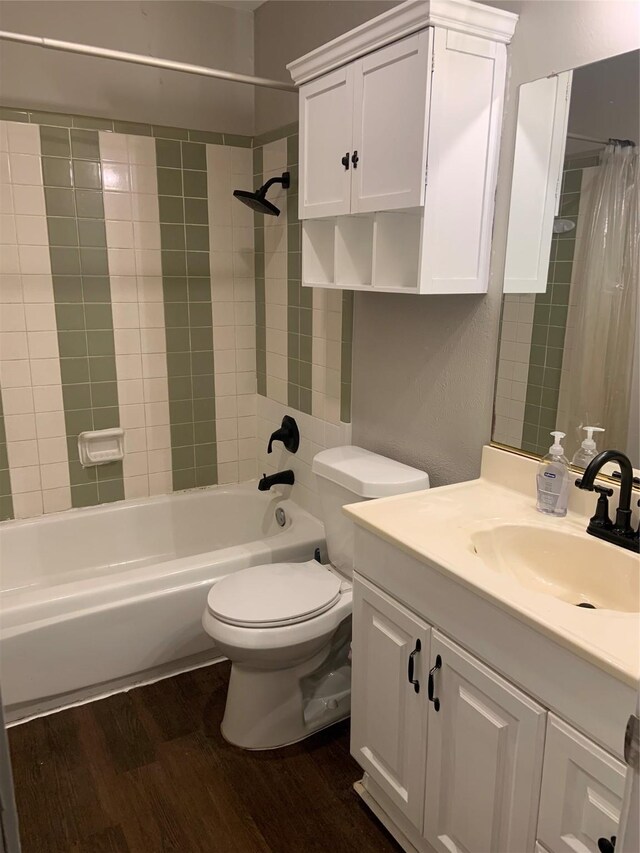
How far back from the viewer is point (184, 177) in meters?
2.81

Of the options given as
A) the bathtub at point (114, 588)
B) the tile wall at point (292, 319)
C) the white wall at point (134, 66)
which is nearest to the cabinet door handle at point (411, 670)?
the bathtub at point (114, 588)

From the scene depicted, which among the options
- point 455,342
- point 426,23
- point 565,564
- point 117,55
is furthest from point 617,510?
point 117,55

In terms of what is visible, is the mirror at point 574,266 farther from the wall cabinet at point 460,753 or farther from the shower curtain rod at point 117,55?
the shower curtain rod at point 117,55

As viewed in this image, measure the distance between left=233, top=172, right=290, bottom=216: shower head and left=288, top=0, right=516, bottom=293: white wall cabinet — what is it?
62 centimetres

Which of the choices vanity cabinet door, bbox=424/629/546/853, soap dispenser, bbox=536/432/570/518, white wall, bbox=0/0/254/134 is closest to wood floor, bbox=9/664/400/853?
vanity cabinet door, bbox=424/629/546/853

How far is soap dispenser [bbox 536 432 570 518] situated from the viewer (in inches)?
62.9

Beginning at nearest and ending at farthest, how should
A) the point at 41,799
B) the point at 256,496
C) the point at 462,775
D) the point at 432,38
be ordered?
the point at 462,775 → the point at 432,38 → the point at 41,799 → the point at 256,496

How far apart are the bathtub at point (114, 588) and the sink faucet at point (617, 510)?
4.28 ft

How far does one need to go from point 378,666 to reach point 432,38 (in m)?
1.57

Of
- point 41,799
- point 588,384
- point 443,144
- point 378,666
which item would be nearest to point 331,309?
point 443,144

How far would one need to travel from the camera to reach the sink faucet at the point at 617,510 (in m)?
1.37

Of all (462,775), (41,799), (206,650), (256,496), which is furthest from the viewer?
(256,496)

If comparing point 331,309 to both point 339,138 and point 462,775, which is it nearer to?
point 339,138

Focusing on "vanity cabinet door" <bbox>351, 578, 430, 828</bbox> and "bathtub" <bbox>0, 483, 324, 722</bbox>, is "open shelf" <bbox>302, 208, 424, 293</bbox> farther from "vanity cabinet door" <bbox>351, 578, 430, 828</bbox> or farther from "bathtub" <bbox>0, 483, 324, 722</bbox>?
"bathtub" <bbox>0, 483, 324, 722</bbox>
